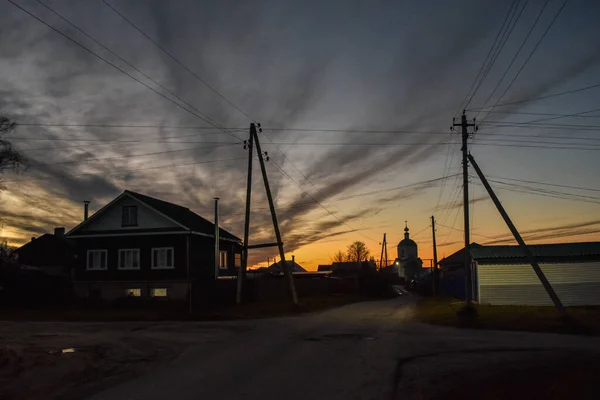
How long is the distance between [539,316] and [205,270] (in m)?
25.3

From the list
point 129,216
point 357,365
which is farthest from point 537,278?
point 129,216

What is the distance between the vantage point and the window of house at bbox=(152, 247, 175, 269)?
131 ft

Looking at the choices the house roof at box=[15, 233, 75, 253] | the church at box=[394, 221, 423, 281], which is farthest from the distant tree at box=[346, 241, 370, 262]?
the house roof at box=[15, 233, 75, 253]

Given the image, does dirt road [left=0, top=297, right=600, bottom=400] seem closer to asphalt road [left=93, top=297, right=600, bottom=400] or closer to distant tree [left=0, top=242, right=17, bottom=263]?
asphalt road [left=93, top=297, right=600, bottom=400]

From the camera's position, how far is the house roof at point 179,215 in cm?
4069

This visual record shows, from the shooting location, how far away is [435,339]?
17875 millimetres

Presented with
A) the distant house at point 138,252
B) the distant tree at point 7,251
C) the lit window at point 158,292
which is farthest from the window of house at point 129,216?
the distant tree at point 7,251

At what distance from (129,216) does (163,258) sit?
14.9 ft

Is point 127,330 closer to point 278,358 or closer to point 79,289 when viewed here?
point 278,358

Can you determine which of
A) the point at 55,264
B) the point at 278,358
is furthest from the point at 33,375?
the point at 55,264

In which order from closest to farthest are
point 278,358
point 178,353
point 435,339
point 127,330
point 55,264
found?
1. point 278,358
2. point 178,353
3. point 435,339
4. point 127,330
5. point 55,264

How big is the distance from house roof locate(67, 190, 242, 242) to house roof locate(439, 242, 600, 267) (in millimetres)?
21039

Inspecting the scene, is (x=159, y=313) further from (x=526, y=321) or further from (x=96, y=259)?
(x=526, y=321)

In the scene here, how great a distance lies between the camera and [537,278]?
3644cm
